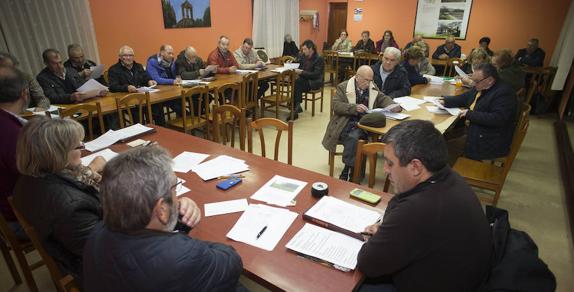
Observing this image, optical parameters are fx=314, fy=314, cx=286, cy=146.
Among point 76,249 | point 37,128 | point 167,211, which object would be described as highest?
point 37,128

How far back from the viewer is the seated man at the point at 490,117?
8.91ft

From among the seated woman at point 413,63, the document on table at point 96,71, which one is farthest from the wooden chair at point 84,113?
the seated woman at point 413,63

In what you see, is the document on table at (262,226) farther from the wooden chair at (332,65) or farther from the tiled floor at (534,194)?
the wooden chair at (332,65)

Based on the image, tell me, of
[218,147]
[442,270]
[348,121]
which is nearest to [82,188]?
[218,147]

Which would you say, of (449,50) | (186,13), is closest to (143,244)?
(186,13)

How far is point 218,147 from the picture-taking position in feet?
7.36

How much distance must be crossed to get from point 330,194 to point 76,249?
3.79ft

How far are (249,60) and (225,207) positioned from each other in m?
4.77

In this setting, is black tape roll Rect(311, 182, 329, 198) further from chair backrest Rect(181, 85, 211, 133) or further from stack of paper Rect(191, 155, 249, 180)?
chair backrest Rect(181, 85, 211, 133)

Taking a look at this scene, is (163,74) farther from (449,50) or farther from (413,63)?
(449,50)

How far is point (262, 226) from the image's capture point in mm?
1407

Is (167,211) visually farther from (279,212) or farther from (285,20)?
(285,20)

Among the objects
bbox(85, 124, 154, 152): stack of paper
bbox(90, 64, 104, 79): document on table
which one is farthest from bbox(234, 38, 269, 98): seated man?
bbox(85, 124, 154, 152): stack of paper

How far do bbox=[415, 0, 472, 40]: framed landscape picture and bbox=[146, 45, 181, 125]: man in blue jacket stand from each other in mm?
6647
